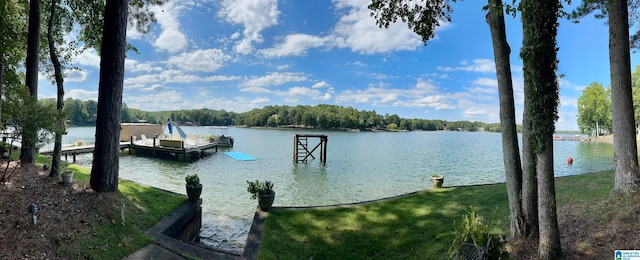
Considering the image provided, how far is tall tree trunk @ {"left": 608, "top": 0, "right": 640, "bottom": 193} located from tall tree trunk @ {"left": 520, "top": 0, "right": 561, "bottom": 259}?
255 cm

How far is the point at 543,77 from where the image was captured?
363 centimetres

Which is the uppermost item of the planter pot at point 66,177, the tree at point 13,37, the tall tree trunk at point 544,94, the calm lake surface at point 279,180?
the tree at point 13,37

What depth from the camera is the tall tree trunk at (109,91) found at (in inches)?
258

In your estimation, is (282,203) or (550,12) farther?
(282,203)

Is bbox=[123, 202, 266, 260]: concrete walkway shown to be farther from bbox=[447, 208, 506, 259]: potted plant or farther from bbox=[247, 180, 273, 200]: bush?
bbox=[447, 208, 506, 259]: potted plant

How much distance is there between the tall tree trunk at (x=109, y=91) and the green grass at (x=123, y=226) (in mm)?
551

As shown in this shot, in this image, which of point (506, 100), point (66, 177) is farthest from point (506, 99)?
point (66, 177)

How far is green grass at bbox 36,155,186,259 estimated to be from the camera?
456cm

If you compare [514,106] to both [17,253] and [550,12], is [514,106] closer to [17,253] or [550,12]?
[550,12]

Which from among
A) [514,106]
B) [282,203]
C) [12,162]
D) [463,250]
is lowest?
[282,203]

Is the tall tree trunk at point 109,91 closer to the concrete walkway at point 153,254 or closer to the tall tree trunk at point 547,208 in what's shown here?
Answer: the concrete walkway at point 153,254

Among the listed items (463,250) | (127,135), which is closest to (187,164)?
(127,135)

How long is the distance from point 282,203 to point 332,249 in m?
6.41

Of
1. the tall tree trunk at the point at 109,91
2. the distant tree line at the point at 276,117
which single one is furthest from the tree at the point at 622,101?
the distant tree line at the point at 276,117
